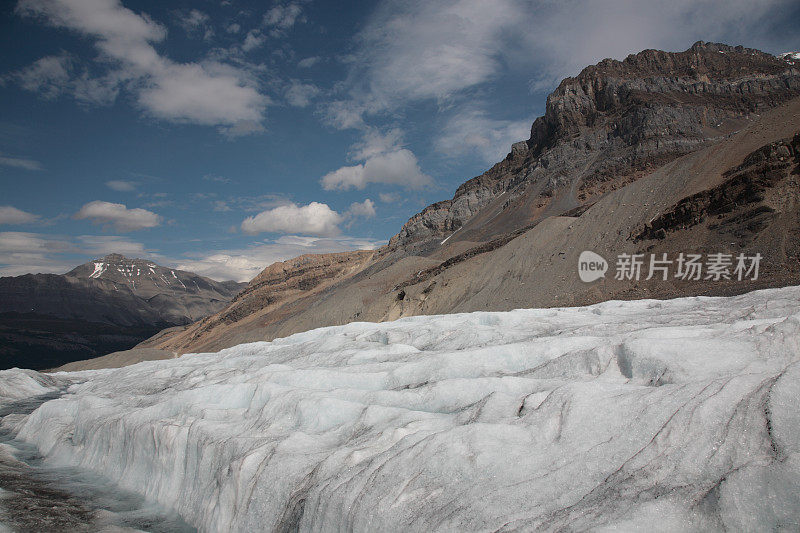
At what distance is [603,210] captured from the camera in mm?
32094

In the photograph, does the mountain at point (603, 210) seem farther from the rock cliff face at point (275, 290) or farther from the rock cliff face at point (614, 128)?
the rock cliff face at point (275, 290)

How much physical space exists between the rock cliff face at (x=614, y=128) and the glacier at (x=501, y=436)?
57211 millimetres

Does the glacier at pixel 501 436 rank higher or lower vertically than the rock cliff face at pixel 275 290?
lower

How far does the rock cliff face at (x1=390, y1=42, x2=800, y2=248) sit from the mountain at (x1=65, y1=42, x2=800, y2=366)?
28 cm

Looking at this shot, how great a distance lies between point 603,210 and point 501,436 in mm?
30973

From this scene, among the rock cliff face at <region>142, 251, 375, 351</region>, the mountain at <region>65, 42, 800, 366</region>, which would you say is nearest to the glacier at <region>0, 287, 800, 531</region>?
the mountain at <region>65, 42, 800, 366</region>

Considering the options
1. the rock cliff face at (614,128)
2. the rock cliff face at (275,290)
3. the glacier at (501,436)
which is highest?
the rock cliff face at (614,128)

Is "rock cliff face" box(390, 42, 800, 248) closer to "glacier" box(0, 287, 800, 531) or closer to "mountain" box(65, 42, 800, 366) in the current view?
"mountain" box(65, 42, 800, 366)

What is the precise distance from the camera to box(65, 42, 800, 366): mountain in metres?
22.6

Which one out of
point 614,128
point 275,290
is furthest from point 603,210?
point 275,290

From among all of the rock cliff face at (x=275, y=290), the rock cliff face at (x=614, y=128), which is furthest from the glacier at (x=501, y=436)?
the rock cliff face at (x=275, y=290)

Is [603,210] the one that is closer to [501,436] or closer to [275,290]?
[501,436]

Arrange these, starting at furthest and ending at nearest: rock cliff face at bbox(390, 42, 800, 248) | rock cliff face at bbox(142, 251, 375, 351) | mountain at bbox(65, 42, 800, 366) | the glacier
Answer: rock cliff face at bbox(142, 251, 375, 351), rock cliff face at bbox(390, 42, 800, 248), mountain at bbox(65, 42, 800, 366), the glacier

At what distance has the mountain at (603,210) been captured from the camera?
2264 cm
